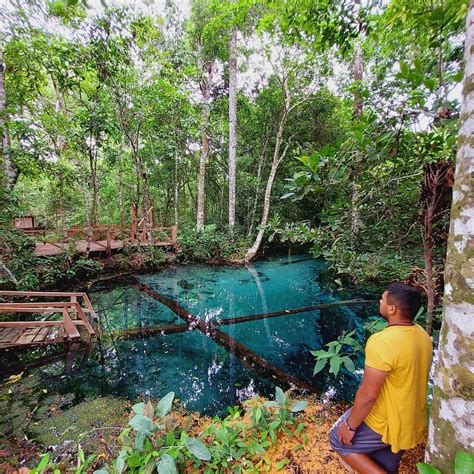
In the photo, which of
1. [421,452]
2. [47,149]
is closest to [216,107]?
[47,149]

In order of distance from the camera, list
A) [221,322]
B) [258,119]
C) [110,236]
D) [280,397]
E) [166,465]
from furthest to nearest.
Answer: [258,119], [110,236], [221,322], [280,397], [166,465]

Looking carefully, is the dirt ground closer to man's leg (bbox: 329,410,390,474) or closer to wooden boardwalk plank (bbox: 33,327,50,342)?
man's leg (bbox: 329,410,390,474)

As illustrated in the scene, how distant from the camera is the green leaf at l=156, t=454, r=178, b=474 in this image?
1544 millimetres

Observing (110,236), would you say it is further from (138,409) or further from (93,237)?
(138,409)

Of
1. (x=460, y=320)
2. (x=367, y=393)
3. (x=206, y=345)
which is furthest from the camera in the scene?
(x=206, y=345)

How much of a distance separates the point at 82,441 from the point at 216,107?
44.1 feet

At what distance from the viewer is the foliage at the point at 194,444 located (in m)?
1.68

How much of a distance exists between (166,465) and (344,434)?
1.09m

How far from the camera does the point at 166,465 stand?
5.15ft

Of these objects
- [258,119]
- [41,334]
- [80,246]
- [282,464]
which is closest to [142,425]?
[282,464]

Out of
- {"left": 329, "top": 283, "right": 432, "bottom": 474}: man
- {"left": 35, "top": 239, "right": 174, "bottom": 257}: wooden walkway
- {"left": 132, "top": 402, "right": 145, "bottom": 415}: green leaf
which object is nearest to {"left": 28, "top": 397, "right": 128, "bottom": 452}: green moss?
{"left": 132, "top": 402, "right": 145, "bottom": 415}: green leaf

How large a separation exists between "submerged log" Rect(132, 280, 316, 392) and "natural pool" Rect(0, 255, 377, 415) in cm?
7

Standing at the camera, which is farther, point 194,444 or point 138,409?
point 138,409

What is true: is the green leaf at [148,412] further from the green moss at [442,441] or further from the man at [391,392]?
the green moss at [442,441]
